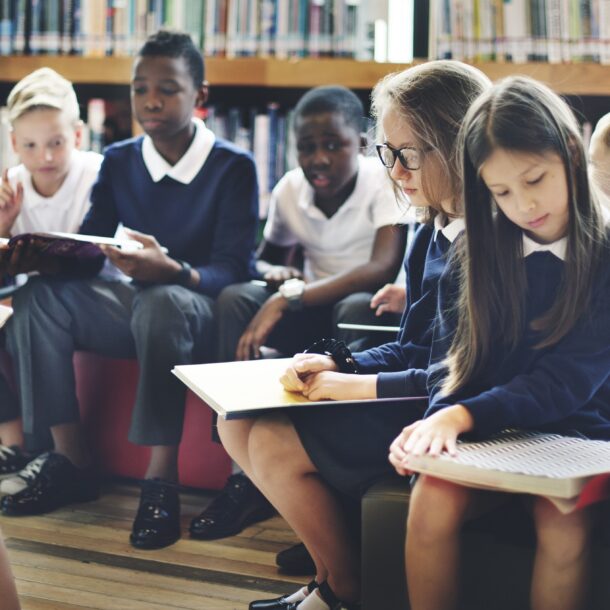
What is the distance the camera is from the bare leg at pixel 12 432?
2189mm

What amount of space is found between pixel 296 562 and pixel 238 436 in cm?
33

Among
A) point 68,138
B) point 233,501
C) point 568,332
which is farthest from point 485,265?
point 68,138

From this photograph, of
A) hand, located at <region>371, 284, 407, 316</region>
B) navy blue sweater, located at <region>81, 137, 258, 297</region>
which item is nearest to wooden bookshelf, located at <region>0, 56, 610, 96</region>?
navy blue sweater, located at <region>81, 137, 258, 297</region>

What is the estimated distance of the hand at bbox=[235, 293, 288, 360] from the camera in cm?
193

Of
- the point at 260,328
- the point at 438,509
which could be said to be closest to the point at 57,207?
the point at 260,328

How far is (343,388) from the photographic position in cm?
132

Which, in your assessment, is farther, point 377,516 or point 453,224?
point 453,224

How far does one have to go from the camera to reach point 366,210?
2.14 meters

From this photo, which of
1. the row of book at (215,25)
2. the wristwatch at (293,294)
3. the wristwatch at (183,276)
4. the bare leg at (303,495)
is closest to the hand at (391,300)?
the wristwatch at (293,294)

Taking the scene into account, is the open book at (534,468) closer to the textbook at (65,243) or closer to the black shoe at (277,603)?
the black shoe at (277,603)

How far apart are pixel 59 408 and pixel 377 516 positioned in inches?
39.3

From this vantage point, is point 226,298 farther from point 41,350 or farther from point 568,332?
point 568,332

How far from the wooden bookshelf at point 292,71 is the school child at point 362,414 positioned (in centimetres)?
105

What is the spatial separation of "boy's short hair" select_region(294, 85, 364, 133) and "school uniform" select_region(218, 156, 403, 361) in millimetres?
108
